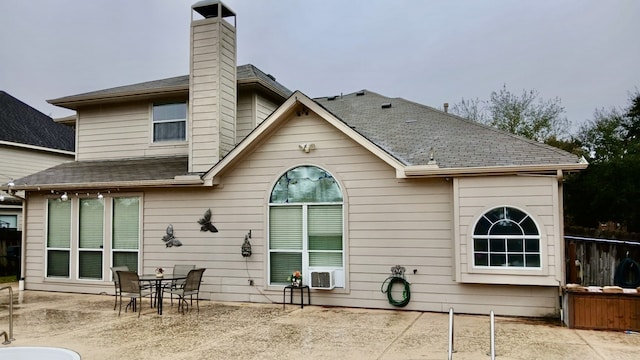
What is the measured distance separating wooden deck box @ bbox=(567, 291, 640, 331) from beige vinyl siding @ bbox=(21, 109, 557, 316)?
2.11 feet

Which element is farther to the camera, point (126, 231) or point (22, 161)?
point (22, 161)

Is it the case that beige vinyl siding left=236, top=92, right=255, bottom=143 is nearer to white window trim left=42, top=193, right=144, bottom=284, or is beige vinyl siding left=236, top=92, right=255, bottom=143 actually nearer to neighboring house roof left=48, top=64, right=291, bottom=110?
neighboring house roof left=48, top=64, right=291, bottom=110

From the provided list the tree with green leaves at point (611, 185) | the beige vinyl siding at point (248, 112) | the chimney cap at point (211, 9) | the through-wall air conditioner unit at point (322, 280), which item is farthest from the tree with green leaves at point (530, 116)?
the through-wall air conditioner unit at point (322, 280)

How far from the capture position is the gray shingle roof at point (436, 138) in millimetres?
8180

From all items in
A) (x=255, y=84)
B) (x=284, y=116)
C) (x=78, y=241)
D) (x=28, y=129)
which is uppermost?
(x=28, y=129)

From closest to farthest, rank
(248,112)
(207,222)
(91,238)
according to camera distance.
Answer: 1. (207,222)
2. (91,238)
3. (248,112)

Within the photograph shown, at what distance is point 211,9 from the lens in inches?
447

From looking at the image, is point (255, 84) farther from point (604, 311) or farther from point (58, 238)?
point (604, 311)

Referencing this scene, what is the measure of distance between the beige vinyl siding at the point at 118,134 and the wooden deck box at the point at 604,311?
8489mm

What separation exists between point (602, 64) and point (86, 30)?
2442 cm

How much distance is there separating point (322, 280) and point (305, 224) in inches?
42.5

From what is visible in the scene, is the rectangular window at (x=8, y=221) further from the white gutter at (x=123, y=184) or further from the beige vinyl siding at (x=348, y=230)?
the beige vinyl siding at (x=348, y=230)

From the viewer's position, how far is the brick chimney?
34.0ft

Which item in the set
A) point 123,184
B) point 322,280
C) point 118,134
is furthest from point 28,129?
point 322,280
